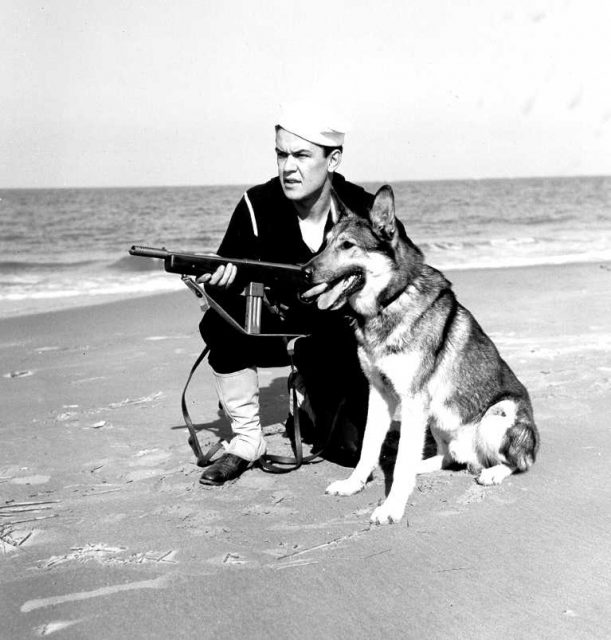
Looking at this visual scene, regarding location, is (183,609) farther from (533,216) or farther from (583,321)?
(533,216)

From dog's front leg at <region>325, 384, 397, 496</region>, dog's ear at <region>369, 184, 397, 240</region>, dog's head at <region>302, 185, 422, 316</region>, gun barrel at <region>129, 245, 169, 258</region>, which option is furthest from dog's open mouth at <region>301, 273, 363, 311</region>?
gun barrel at <region>129, 245, 169, 258</region>

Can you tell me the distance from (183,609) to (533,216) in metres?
30.8

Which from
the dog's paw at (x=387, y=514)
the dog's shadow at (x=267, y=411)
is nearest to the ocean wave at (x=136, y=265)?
the dog's shadow at (x=267, y=411)

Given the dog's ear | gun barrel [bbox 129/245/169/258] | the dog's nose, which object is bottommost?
the dog's nose

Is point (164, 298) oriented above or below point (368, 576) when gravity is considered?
below

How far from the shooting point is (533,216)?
102 feet

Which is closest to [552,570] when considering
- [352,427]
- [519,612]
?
[519,612]

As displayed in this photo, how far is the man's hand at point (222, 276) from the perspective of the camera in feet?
13.0

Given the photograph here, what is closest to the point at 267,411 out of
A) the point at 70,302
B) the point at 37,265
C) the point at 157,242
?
the point at 70,302

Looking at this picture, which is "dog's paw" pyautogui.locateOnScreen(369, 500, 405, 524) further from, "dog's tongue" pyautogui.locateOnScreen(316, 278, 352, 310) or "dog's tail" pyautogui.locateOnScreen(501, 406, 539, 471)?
"dog's tongue" pyautogui.locateOnScreen(316, 278, 352, 310)

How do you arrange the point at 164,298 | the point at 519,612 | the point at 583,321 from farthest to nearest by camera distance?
the point at 164,298
the point at 583,321
the point at 519,612

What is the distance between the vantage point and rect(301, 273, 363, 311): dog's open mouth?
3.60 m

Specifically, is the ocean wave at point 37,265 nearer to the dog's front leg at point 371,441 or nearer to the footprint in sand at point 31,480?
the footprint in sand at point 31,480

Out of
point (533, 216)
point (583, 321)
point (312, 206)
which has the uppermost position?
point (312, 206)
